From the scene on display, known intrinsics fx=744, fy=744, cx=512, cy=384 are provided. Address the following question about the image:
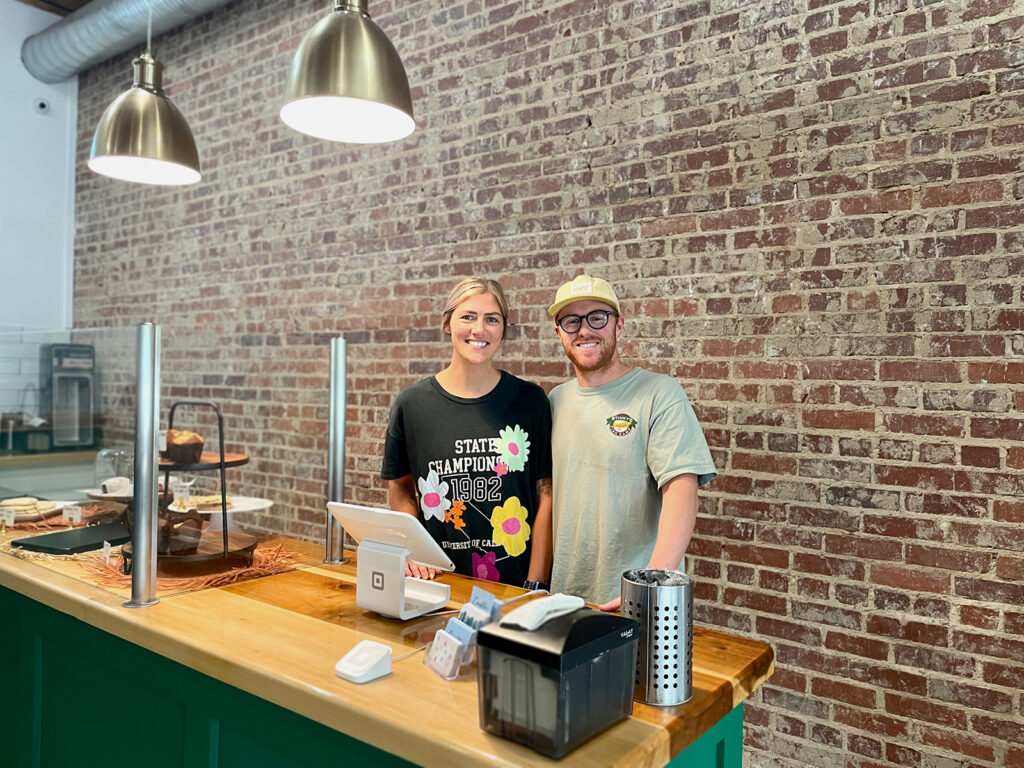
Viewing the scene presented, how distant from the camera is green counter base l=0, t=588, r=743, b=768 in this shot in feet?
4.66

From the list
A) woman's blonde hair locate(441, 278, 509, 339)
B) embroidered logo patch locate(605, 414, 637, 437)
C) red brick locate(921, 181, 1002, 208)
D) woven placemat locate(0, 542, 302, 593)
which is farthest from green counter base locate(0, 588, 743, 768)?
red brick locate(921, 181, 1002, 208)

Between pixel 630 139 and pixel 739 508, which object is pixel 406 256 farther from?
pixel 739 508

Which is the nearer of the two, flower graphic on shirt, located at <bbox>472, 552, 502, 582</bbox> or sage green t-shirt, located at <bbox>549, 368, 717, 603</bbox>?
sage green t-shirt, located at <bbox>549, 368, 717, 603</bbox>

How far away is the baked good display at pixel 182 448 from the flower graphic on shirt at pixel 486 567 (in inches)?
38.6

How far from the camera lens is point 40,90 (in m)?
5.49

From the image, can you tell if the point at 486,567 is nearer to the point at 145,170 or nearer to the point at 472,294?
the point at 472,294

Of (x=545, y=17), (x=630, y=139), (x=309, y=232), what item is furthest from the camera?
(x=309, y=232)

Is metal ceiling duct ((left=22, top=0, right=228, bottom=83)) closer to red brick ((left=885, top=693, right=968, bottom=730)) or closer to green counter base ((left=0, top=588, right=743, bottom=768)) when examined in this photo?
green counter base ((left=0, top=588, right=743, bottom=768))

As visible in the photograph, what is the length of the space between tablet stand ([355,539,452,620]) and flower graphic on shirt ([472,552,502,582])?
0.52m

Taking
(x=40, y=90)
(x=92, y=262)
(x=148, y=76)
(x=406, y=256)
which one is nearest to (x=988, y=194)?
(x=406, y=256)

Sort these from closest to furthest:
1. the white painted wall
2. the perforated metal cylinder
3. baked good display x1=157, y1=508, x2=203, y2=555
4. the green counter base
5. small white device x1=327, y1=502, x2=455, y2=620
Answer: the perforated metal cylinder
the green counter base
small white device x1=327, y1=502, x2=455, y2=620
baked good display x1=157, y1=508, x2=203, y2=555
the white painted wall

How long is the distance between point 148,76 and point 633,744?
8.76 ft

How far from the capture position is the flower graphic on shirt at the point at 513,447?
92.0 inches

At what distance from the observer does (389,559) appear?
1717 millimetres
